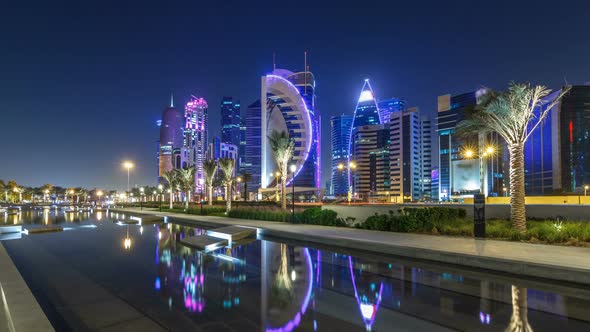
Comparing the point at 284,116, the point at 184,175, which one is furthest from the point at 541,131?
the point at 184,175

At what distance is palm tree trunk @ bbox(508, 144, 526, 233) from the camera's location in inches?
540

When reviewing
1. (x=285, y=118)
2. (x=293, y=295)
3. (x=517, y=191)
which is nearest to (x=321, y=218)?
(x=517, y=191)

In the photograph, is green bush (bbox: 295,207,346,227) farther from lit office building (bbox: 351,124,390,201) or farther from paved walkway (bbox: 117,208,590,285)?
lit office building (bbox: 351,124,390,201)

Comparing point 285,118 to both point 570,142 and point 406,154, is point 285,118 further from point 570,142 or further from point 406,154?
point 570,142

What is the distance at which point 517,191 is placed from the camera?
14289 mm

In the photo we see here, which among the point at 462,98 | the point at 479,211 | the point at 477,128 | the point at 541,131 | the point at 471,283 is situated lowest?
the point at 471,283

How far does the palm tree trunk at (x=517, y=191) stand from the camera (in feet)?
45.0

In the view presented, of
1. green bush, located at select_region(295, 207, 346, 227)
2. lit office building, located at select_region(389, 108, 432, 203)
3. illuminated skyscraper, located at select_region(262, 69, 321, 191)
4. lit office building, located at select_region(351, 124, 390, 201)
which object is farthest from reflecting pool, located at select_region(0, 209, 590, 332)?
lit office building, located at select_region(351, 124, 390, 201)

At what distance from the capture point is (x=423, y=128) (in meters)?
174

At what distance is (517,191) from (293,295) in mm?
12553

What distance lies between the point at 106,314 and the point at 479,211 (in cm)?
1347

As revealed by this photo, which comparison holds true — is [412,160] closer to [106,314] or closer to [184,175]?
[184,175]

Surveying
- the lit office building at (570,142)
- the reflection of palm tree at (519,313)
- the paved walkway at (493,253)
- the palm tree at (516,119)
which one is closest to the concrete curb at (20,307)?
the reflection of palm tree at (519,313)

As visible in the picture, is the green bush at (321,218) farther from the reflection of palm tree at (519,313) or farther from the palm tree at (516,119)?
the reflection of palm tree at (519,313)
